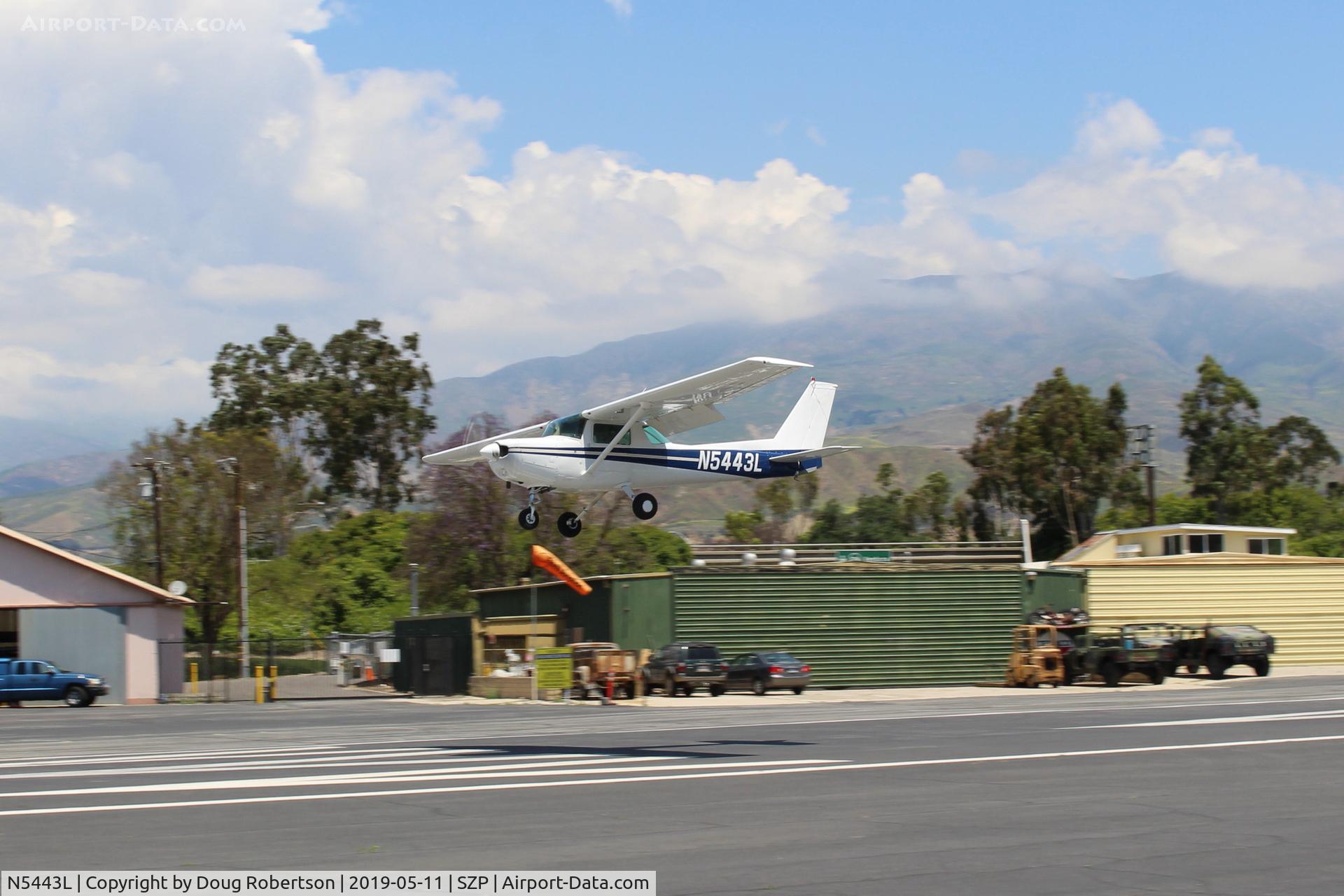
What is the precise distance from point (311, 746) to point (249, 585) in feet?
152

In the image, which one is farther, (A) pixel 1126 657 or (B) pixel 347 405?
(B) pixel 347 405

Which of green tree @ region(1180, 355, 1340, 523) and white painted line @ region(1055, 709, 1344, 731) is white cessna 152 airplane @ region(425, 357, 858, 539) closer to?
white painted line @ region(1055, 709, 1344, 731)

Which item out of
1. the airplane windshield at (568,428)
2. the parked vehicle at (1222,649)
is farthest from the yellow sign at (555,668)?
the parked vehicle at (1222,649)

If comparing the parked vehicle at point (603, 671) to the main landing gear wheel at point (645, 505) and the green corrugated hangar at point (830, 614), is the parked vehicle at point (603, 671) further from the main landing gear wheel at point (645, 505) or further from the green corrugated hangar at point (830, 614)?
the main landing gear wheel at point (645, 505)

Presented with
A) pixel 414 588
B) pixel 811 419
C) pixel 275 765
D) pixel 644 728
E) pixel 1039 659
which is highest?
pixel 811 419

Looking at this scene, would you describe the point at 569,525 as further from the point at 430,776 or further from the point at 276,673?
the point at 276,673

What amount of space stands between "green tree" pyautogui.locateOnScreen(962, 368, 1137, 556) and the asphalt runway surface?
64287mm

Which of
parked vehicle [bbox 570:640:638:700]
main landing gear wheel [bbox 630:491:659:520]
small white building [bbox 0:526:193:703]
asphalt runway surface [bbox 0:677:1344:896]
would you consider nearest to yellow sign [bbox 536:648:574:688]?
parked vehicle [bbox 570:640:638:700]

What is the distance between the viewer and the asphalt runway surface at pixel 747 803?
9648 mm

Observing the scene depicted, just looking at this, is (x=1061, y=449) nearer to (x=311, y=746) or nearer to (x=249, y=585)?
(x=249, y=585)

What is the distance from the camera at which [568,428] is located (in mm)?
23422

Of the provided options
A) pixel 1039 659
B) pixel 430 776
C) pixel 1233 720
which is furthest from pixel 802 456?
pixel 1039 659

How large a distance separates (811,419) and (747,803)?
14.2 meters

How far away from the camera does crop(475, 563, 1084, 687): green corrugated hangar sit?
136 ft
